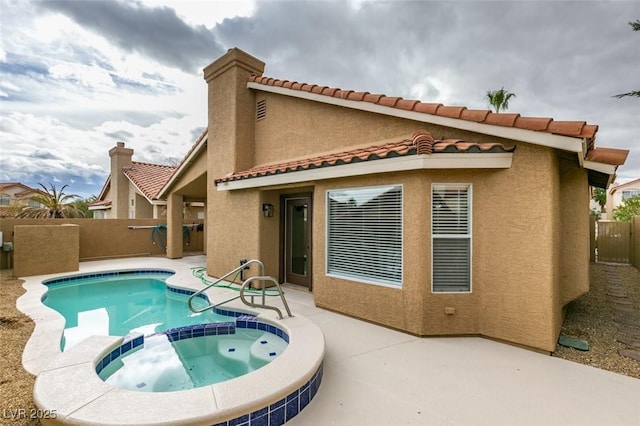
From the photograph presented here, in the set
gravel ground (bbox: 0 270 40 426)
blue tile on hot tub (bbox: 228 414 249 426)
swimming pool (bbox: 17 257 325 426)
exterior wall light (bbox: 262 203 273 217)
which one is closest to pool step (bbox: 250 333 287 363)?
swimming pool (bbox: 17 257 325 426)

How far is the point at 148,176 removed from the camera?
97.8 feet

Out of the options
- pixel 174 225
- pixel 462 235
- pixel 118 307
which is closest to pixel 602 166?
pixel 462 235

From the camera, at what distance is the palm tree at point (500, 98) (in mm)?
30328

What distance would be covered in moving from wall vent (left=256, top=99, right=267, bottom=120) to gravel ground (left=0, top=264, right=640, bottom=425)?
10008mm

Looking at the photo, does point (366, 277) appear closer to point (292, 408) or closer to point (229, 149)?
point (292, 408)

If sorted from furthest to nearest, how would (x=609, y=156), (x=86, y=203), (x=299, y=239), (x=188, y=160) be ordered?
(x=86, y=203) < (x=188, y=160) < (x=299, y=239) < (x=609, y=156)

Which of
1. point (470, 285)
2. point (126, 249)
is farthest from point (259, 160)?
point (126, 249)

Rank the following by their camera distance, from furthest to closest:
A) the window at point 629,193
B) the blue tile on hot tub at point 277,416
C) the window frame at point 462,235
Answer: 1. the window at point 629,193
2. the window frame at point 462,235
3. the blue tile on hot tub at point 277,416

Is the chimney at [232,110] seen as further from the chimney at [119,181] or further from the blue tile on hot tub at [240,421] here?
the chimney at [119,181]

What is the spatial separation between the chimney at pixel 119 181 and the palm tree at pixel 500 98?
37758mm

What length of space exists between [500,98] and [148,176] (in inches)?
1409

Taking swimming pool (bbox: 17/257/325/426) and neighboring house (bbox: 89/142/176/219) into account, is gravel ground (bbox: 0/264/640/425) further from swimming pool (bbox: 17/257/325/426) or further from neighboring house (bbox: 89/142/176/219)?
neighboring house (bbox: 89/142/176/219)

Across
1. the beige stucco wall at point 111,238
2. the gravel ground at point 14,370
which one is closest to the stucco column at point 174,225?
the beige stucco wall at point 111,238

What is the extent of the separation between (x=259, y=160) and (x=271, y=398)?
10353 mm
